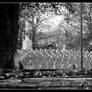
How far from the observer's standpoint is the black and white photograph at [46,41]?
428 cm

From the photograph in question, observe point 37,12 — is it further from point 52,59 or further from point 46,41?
point 52,59

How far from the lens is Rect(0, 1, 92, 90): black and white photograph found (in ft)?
14.0

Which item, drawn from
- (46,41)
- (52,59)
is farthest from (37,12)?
(52,59)

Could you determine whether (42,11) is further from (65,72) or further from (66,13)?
(65,72)

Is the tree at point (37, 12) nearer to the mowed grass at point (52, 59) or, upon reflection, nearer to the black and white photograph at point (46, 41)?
the black and white photograph at point (46, 41)

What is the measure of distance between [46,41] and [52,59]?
1.17ft

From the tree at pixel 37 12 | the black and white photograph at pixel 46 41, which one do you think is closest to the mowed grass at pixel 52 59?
the black and white photograph at pixel 46 41

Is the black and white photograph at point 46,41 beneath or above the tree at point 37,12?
beneath

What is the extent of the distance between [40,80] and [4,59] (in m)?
0.78

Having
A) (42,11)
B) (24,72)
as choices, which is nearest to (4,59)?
(24,72)

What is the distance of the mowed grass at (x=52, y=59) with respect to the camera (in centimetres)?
428

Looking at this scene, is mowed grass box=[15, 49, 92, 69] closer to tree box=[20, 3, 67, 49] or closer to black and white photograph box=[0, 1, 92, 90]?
black and white photograph box=[0, 1, 92, 90]

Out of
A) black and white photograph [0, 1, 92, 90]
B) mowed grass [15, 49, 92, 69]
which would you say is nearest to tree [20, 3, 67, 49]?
black and white photograph [0, 1, 92, 90]

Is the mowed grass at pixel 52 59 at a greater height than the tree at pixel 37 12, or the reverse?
the tree at pixel 37 12
